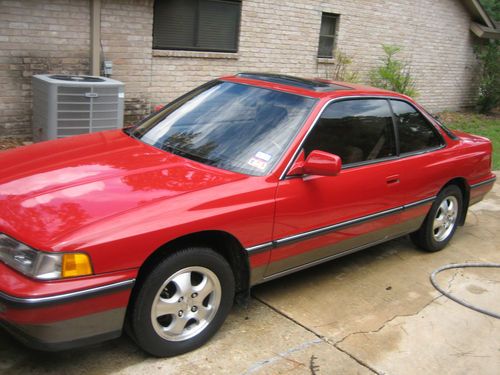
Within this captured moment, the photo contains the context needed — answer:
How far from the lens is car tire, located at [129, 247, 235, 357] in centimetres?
301

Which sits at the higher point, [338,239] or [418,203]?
A: [418,203]

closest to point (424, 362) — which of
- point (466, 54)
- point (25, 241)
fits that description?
point (25, 241)

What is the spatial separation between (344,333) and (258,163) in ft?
4.28

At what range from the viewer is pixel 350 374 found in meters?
3.32

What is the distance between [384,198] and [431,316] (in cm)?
96

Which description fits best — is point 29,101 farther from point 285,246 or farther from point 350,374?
point 350,374

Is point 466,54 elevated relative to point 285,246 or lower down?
elevated

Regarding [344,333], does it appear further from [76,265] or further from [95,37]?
[95,37]

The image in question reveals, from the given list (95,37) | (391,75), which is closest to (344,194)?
(95,37)

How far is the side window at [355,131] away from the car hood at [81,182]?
802mm

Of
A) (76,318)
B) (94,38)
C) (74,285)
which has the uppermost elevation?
(94,38)

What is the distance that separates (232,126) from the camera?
156 inches

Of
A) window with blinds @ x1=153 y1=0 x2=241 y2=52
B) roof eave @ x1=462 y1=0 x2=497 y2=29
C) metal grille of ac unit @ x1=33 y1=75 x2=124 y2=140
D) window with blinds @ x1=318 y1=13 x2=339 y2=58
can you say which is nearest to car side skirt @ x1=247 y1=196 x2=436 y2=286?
metal grille of ac unit @ x1=33 y1=75 x2=124 y2=140

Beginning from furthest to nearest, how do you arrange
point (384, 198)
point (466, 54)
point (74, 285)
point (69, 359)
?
point (466, 54)
point (384, 198)
point (69, 359)
point (74, 285)
